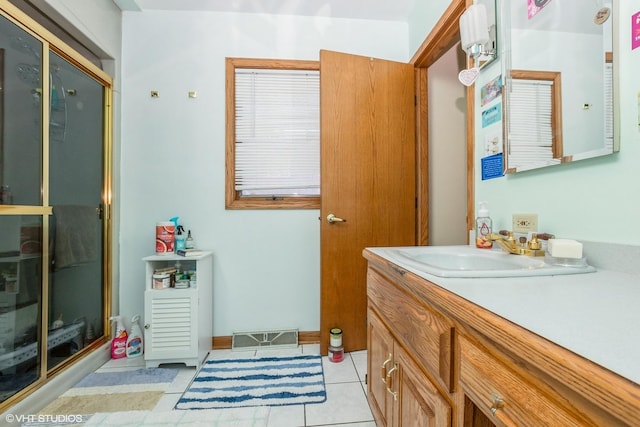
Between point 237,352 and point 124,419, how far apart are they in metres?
0.73

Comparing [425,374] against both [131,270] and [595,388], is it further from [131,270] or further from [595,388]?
[131,270]

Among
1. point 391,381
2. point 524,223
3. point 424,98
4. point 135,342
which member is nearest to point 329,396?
point 391,381

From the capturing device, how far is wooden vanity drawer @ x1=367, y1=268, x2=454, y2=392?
0.58m

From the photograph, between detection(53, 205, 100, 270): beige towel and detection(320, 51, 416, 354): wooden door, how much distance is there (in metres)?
1.55

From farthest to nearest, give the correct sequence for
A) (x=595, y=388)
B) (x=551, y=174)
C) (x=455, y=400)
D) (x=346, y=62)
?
(x=346, y=62) < (x=551, y=174) < (x=455, y=400) < (x=595, y=388)

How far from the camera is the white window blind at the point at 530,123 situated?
3.16 feet

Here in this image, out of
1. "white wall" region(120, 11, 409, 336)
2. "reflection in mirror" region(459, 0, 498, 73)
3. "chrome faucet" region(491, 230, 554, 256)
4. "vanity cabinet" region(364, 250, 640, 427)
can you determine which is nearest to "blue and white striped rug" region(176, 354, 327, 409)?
"white wall" region(120, 11, 409, 336)

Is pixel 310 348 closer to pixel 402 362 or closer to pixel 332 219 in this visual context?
pixel 332 219

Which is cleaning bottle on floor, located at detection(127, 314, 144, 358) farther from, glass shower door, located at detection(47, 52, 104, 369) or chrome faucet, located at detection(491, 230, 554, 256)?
chrome faucet, located at detection(491, 230, 554, 256)

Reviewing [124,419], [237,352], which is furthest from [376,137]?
[124,419]

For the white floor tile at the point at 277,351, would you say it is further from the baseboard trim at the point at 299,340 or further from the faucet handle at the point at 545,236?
the faucet handle at the point at 545,236

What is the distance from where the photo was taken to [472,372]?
0.51 meters

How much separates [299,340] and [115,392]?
1.12m

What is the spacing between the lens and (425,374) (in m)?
0.69
